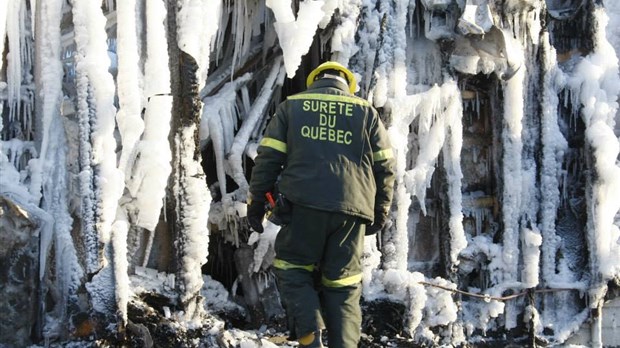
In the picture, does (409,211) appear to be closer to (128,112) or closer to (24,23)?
(128,112)

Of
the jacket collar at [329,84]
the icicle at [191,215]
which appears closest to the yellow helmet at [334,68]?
the jacket collar at [329,84]

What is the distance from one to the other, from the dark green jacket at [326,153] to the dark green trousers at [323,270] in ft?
0.32

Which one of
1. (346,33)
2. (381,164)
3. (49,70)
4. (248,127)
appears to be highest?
(346,33)

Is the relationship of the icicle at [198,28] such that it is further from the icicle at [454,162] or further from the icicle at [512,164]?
the icicle at [512,164]

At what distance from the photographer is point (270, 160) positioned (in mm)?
4238

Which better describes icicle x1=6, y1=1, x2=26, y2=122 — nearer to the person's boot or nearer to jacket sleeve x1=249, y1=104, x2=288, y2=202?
jacket sleeve x1=249, y1=104, x2=288, y2=202

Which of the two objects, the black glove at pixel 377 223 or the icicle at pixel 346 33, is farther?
the icicle at pixel 346 33

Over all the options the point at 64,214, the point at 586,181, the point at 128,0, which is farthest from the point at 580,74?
the point at 64,214

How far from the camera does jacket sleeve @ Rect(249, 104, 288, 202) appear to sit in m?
4.24

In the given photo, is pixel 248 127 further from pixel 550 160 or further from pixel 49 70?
pixel 550 160

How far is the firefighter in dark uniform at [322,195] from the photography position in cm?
414

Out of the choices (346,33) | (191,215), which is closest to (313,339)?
(191,215)

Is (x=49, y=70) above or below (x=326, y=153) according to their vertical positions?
above

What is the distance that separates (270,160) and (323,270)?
651 millimetres
